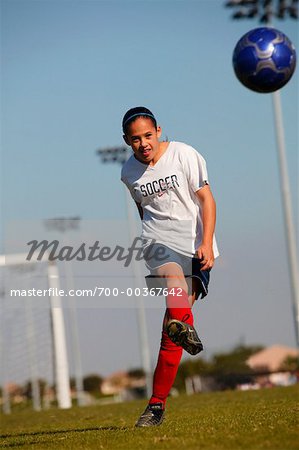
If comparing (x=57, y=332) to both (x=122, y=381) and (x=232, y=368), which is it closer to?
(x=232, y=368)

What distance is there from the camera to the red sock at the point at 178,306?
249 inches

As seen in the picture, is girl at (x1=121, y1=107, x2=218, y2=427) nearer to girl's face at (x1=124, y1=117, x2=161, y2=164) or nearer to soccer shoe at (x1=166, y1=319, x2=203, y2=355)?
girl's face at (x1=124, y1=117, x2=161, y2=164)

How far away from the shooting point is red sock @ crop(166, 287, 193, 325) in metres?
6.34

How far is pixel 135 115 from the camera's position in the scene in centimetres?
653

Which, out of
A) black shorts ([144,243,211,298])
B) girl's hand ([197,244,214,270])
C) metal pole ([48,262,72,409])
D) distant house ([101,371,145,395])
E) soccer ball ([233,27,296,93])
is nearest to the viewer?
girl's hand ([197,244,214,270])

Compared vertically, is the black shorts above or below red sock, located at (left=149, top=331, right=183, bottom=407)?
above

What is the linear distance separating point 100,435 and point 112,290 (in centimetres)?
740

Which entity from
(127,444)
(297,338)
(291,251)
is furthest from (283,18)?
(127,444)

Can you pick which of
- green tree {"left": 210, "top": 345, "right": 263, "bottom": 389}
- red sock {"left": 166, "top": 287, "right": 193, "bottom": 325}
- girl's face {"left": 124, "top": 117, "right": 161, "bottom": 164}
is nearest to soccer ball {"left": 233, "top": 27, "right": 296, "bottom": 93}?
girl's face {"left": 124, "top": 117, "right": 161, "bottom": 164}

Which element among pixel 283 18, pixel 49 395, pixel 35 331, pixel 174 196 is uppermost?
pixel 283 18

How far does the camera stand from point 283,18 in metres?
28.3

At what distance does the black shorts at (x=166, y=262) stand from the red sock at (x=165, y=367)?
42cm

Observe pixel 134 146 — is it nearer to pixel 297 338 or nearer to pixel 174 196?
A: pixel 174 196

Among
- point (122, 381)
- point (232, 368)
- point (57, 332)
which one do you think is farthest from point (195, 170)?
point (122, 381)
